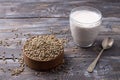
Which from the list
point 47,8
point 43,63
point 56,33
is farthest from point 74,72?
point 47,8

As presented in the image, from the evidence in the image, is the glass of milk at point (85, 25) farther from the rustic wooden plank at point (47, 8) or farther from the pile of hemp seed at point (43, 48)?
the rustic wooden plank at point (47, 8)

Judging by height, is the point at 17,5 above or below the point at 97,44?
above

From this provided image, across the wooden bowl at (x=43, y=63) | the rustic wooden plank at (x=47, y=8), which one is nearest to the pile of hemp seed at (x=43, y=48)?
the wooden bowl at (x=43, y=63)

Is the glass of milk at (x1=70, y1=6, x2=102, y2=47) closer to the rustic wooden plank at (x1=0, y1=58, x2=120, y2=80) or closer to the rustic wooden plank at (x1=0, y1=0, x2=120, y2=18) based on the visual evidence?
the rustic wooden plank at (x1=0, y1=58, x2=120, y2=80)

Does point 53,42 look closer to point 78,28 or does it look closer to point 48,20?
point 78,28

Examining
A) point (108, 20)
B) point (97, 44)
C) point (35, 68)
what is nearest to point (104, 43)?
point (97, 44)

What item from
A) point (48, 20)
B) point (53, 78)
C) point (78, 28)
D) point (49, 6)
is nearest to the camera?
point (53, 78)

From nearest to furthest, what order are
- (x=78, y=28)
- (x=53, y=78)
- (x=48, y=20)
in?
(x=53, y=78) < (x=78, y=28) < (x=48, y=20)
